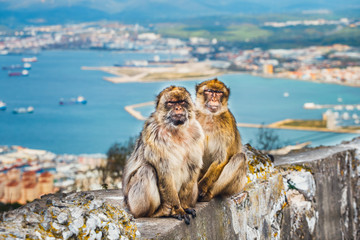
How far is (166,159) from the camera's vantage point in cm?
301

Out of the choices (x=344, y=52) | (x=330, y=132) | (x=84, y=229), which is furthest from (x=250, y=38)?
(x=84, y=229)

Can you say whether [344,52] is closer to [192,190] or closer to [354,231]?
[354,231]

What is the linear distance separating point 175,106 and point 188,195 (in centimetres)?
62

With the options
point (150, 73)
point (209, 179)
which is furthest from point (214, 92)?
point (150, 73)

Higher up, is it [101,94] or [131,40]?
[131,40]

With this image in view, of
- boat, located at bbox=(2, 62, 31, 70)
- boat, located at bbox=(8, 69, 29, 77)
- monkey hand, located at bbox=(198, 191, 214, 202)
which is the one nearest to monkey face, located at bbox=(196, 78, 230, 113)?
monkey hand, located at bbox=(198, 191, 214, 202)

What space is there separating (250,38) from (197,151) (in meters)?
58.6

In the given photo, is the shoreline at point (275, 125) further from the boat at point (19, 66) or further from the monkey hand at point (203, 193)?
the monkey hand at point (203, 193)

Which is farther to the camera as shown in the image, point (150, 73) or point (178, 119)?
point (150, 73)

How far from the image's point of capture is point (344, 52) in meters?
48.9

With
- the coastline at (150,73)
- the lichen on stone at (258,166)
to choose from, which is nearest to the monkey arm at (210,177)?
the lichen on stone at (258,166)

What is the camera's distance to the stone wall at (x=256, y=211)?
223 cm

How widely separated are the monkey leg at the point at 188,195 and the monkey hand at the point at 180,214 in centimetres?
5

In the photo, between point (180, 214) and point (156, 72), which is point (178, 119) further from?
point (156, 72)
